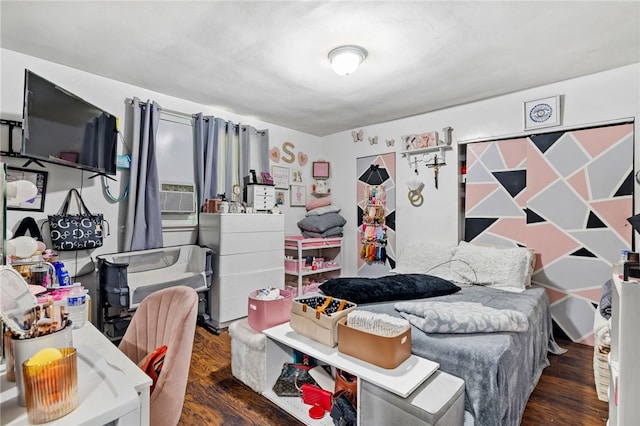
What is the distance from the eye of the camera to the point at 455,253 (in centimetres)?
313

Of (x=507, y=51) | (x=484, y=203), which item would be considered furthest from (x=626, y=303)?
(x=484, y=203)

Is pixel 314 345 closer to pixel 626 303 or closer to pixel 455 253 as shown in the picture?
pixel 626 303

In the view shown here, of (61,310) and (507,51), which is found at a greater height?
(507,51)

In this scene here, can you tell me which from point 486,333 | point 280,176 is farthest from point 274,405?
point 280,176

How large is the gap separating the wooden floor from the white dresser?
0.70m

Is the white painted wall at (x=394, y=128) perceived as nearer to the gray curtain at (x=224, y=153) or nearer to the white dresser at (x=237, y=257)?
the gray curtain at (x=224, y=153)

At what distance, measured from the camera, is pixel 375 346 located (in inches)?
60.3

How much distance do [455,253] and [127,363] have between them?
294 centimetres

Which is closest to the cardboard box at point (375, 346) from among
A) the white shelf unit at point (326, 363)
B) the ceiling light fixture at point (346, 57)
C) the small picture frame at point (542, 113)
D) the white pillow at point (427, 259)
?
the white shelf unit at point (326, 363)

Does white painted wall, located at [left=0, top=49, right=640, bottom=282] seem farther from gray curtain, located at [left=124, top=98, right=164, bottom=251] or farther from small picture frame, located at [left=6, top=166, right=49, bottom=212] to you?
gray curtain, located at [left=124, top=98, right=164, bottom=251]

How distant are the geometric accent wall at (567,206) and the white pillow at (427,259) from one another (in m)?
0.51

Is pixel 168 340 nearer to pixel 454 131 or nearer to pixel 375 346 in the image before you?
pixel 375 346

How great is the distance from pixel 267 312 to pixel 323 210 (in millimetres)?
2527

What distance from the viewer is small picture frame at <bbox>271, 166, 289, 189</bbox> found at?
423cm
